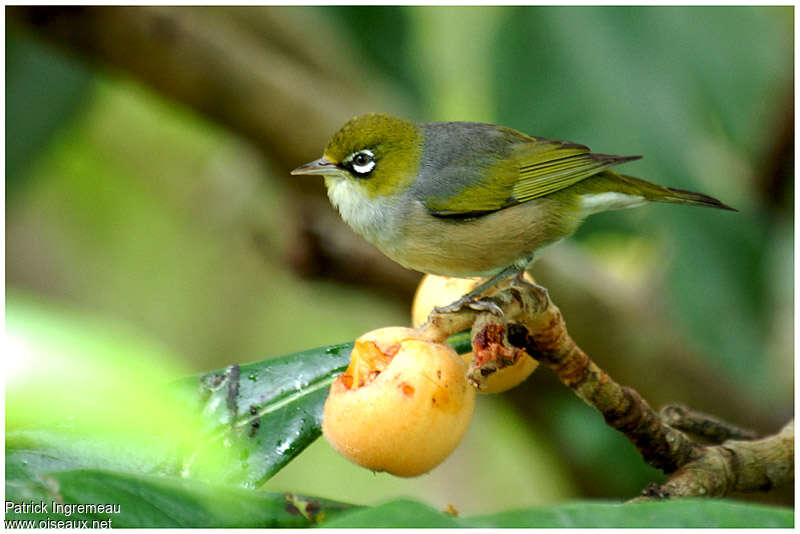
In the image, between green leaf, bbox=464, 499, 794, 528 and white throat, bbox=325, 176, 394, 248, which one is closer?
green leaf, bbox=464, 499, 794, 528

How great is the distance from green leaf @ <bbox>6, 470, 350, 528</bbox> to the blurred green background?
248 cm

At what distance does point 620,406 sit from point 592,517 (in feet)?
3.02

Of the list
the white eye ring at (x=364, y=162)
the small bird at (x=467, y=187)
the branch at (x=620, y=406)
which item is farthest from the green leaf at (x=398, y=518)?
the white eye ring at (x=364, y=162)

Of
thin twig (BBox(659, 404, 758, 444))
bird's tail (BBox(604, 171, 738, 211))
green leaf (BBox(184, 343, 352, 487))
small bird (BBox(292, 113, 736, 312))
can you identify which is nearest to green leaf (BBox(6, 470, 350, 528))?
green leaf (BBox(184, 343, 352, 487))

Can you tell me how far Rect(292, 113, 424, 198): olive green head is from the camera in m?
3.59

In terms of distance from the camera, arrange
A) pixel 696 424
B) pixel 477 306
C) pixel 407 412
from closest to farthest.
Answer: pixel 407 412 < pixel 477 306 < pixel 696 424

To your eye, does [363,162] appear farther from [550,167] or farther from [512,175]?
[550,167]

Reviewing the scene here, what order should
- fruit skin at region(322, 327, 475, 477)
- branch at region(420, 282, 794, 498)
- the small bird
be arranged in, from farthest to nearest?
the small bird → branch at region(420, 282, 794, 498) → fruit skin at region(322, 327, 475, 477)

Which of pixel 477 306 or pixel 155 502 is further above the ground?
pixel 477 306

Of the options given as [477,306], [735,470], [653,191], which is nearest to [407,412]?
[477,306]

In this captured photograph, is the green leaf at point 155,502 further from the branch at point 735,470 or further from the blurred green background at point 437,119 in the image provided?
the blurred green background at point 437,119

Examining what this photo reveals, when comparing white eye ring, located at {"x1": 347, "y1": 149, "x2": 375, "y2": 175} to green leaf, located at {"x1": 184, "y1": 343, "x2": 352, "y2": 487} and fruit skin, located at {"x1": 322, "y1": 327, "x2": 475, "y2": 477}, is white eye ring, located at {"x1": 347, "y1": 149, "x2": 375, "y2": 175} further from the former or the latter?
fruit skin, located at {"x1": 322, "y1": 327, "x2": 475, "y2": 477}

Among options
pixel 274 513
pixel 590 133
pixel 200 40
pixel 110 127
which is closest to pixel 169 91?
pixel 200 40

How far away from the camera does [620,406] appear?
2264 mm
